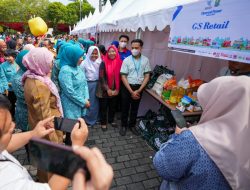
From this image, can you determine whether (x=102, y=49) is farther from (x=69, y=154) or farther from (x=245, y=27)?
(x=69, y=154)

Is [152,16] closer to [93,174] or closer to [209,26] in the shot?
[209,26]

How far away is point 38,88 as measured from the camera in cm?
217

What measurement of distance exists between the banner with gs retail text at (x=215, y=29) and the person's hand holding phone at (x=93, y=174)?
5.78 ft

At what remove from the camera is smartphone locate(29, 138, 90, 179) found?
1.94 ft

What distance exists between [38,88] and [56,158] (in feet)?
5.72

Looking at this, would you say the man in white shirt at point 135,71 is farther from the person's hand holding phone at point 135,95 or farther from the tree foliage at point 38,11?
the tree foliage at point 38,11

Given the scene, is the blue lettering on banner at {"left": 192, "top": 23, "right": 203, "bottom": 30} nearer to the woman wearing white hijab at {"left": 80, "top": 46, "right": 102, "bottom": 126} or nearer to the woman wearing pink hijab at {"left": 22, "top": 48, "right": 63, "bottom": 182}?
the woman wearing pink hijab at {"left": 22, "top": 48, "right": 63, "bottom": 182}

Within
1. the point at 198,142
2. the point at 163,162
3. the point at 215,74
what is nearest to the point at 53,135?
the point at 163,162

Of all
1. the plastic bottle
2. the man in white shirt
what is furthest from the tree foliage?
the plastic bottle

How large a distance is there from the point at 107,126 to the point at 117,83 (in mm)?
1107

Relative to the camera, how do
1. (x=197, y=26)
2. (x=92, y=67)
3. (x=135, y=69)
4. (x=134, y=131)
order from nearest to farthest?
(x=197, y=26) → (x=135, y=69) → (x=92, y=67) → (x=134, y=131)

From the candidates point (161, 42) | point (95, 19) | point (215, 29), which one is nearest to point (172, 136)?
point (215, 29)

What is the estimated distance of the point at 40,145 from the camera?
0.64 m

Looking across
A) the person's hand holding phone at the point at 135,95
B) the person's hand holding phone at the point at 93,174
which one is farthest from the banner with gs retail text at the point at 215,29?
the person's hand holding phone at the point at 93,174
